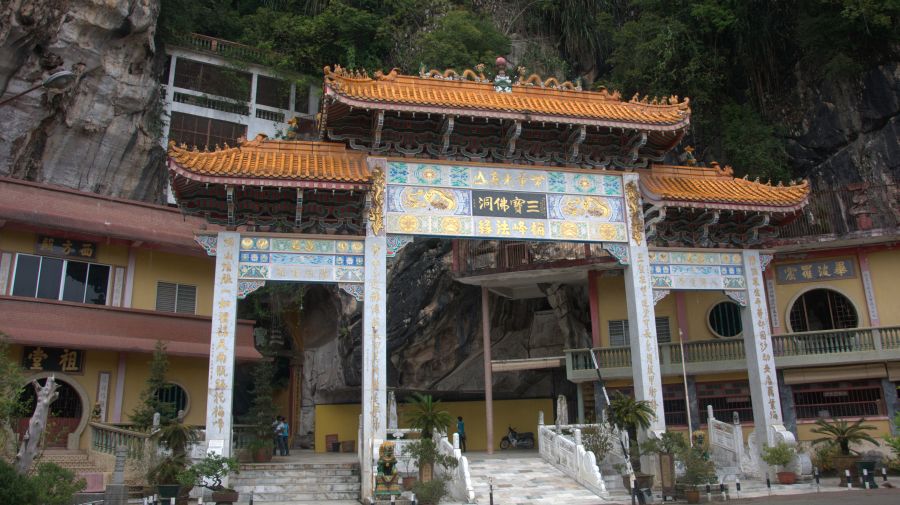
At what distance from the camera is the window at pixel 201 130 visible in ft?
98.4

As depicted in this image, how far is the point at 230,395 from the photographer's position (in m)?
13.5

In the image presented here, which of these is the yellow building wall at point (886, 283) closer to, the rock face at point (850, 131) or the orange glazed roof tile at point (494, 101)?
the rock face at point (850, 131)

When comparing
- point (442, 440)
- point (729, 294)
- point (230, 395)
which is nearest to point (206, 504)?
point (230, 395)

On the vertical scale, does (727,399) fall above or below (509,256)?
below

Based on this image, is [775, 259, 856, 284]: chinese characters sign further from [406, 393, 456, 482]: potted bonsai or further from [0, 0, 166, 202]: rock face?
[0, 0, 166, 202]: rock face

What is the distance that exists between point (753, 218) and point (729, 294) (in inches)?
76.7

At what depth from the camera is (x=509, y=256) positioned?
2256 cm

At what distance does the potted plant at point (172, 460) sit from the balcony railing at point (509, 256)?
1123cm

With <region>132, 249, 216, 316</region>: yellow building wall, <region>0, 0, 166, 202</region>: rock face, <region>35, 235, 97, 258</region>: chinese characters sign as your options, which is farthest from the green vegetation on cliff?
<region>35, 235, 97, 258</region>: chinese characters sign

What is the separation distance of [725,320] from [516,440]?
319 inches

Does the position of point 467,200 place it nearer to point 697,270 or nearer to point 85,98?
point 697,270

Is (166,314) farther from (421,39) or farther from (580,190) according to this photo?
(421,39)

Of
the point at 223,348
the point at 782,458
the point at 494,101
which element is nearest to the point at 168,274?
the point at 223,348

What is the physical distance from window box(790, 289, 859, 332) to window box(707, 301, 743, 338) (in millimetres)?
1613
